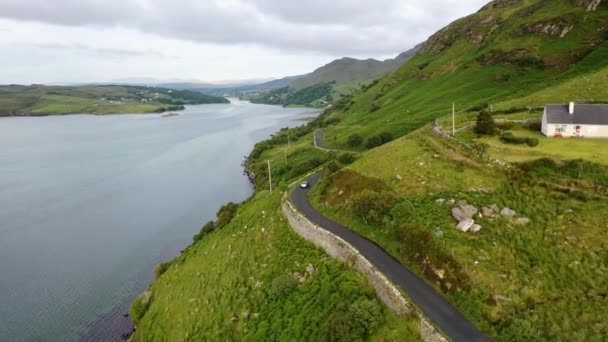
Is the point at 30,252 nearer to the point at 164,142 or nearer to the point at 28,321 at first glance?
the point at 28,321

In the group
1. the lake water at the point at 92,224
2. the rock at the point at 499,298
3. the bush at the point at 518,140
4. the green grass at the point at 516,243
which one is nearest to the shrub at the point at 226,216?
the lake water at the point at 92,224

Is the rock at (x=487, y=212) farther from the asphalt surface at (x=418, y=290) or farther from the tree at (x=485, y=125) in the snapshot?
the tree at (x=485, y=125)

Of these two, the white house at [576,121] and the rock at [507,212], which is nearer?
the rock at [507,212]

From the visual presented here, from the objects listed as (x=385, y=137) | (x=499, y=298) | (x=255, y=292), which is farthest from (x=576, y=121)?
(x=255, y=292)

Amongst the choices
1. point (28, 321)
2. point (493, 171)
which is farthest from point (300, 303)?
point (28, 321)

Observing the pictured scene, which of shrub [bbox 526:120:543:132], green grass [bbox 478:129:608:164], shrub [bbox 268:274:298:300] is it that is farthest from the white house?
shrub [bbox 268:274:298:300]

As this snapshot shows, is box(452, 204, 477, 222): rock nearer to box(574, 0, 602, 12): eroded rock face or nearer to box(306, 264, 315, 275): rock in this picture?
box(306, 264, 315, 275): rock
